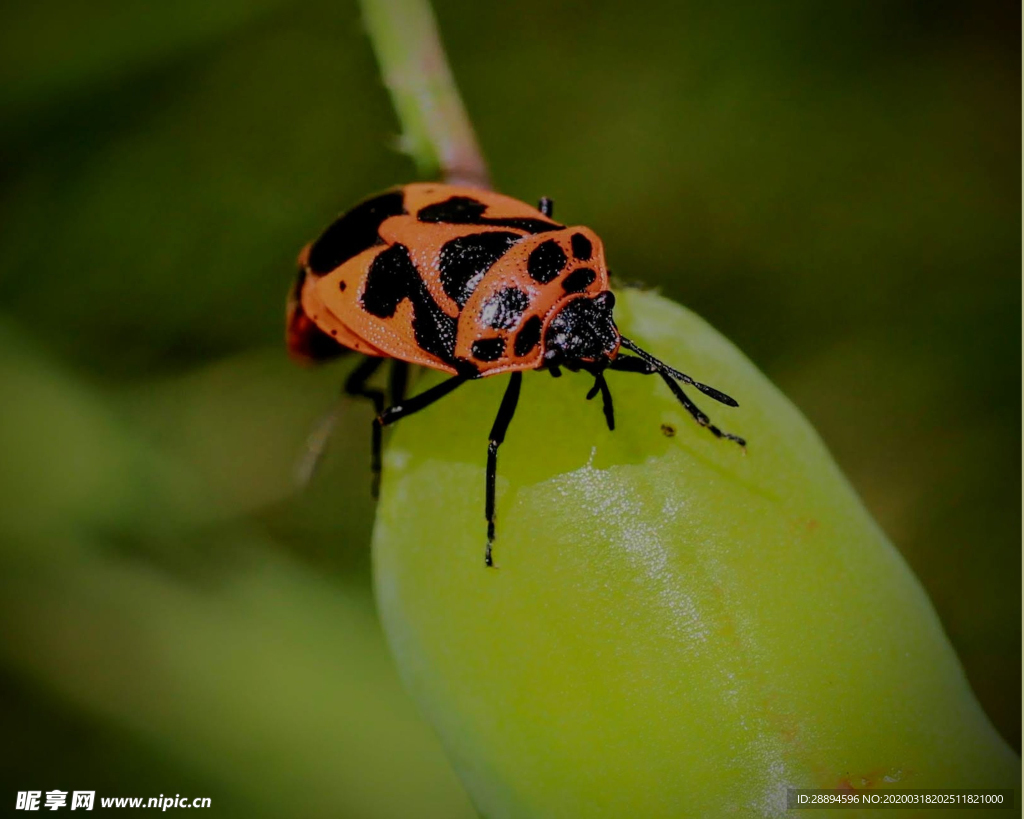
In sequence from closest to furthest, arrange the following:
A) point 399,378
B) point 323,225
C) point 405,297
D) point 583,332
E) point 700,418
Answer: point 700,418, point 583,332, point 405,297, point 399,378, point 323,225

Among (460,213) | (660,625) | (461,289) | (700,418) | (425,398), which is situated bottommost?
(660,625)

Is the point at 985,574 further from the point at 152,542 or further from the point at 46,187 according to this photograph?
the point at 46,187

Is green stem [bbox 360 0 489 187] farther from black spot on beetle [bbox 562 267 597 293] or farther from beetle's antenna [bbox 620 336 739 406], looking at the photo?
beetle's antenna [bbox 620 336 739 406]

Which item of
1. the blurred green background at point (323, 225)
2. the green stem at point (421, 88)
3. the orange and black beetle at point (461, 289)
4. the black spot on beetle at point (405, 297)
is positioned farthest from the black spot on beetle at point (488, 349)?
the blurred green background at point (323, 225)

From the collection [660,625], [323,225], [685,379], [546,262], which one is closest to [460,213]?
[546,262]

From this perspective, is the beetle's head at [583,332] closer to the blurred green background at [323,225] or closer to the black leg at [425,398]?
the black leg at [425,398]

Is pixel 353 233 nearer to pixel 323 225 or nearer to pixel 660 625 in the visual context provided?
pixel 660 625

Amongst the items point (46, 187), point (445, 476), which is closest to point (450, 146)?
point (445, 476)
